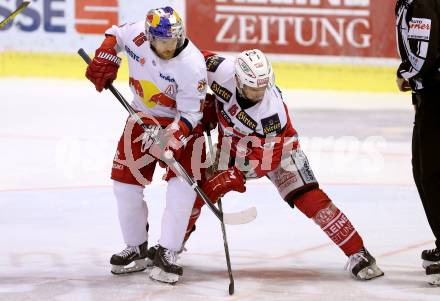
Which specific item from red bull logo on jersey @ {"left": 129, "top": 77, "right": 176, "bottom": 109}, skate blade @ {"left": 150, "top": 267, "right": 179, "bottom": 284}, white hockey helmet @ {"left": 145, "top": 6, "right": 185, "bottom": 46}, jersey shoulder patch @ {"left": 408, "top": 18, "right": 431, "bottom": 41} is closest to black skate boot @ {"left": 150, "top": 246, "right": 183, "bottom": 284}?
skate blade @ {"left": 150, "top": 267, "right": 179, "bottom": 284}

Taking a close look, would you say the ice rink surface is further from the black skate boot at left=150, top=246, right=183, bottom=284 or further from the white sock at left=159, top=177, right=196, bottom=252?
the white sock at left=159, top=177, right=196, bottom=252

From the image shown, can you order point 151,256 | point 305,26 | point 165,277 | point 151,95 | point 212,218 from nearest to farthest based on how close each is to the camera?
point 165,277 < point 151,95 < point 151,256 < point 212,218 < point 305,26

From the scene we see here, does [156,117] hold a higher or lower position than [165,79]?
lower

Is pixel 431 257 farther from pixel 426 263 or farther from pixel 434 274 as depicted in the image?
pixel 434 274

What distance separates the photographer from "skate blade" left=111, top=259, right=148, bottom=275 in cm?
477

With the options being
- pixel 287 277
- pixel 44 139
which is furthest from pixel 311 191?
pixel 44 139

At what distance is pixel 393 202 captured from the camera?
623 centimetres

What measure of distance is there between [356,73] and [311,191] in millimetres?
5314

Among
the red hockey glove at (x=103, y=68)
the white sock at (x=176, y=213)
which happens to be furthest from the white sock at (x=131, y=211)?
the red hockey glove at (x=103, y=68)

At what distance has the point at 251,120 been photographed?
4621 mm

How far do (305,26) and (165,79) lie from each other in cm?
534

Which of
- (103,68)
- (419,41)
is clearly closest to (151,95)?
(103,68)

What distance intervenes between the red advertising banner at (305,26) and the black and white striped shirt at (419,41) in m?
5.28

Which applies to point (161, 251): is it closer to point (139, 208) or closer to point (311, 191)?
point (139, 208)
